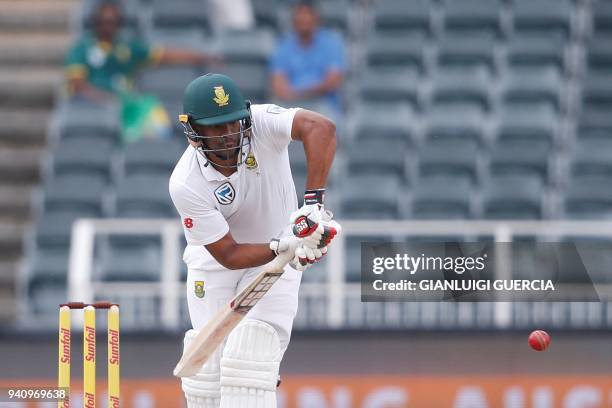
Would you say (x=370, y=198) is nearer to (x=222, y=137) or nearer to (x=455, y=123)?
(x=455, y=123)

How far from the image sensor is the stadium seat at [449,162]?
1008 cm

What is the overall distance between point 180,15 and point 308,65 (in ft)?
5.28

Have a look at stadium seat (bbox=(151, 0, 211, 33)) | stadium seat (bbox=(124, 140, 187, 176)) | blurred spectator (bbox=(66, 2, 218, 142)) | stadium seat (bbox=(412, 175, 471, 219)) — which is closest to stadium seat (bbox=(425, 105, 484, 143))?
stadium seat (bbox=(412, 175, 471, 219))

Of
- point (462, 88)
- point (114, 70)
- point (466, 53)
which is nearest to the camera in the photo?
point (114, 70)

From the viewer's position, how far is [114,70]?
10.6 metres

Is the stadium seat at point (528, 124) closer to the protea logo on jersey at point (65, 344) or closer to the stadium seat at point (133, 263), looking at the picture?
the stadium seat at point (133, 263)

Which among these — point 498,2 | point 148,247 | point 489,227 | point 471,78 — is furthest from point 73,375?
point 498,2

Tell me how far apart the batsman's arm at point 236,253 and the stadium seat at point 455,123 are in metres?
4.93

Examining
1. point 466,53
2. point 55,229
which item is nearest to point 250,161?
point 55,229

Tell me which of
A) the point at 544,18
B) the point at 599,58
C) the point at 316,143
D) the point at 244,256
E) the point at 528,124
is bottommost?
the point at 244,256

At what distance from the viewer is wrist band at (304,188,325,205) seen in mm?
5398

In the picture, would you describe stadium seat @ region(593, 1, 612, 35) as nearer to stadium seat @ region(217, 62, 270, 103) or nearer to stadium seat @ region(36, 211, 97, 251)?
stadium seat @ region(217, 62, 270, 103)

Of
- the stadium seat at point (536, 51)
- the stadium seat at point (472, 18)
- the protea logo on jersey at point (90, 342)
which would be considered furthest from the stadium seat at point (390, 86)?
the protea logo on jersey at point (90, 342)

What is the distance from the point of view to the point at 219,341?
5602 mm
